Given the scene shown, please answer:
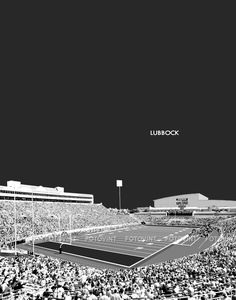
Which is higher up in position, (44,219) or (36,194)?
(36,194)

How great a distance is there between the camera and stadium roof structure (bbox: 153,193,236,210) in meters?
118

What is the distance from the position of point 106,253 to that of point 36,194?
49142 mm

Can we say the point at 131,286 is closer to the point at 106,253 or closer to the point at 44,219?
the point at 106,253

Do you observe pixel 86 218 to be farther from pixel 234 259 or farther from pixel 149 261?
pixel 234 259

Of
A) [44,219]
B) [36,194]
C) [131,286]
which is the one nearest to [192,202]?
[36,194]

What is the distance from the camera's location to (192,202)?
124 m

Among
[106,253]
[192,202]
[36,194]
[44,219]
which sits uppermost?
[36,194]

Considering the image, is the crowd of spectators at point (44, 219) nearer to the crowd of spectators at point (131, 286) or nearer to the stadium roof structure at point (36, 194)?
the stadium roof structure at point (36, 194)

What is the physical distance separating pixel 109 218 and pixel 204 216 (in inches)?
1541

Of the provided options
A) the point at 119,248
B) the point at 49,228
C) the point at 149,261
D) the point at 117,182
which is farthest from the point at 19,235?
the point at 117,182

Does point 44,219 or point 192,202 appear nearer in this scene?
point 44,219

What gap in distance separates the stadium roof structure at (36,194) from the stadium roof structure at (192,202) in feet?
105

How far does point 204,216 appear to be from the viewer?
110 m

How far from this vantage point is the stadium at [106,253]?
44.8 feet
